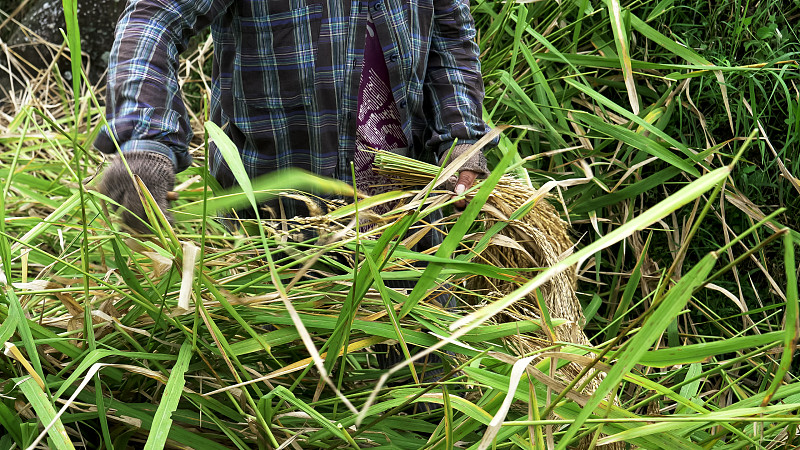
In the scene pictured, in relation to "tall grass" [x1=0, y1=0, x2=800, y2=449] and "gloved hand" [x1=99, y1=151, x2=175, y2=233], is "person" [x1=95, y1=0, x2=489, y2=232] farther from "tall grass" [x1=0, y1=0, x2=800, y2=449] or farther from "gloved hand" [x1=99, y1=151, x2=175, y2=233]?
"tall grass" [x1=0, y1=0, x2=800, y2=449]

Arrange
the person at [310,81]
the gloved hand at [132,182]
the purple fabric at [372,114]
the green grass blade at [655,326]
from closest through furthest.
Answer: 1. the green grass blade at [655,326]
2. the gloved hand at [132,182]
3. the person at [310,81]
4. the purple fabric at [372,114]

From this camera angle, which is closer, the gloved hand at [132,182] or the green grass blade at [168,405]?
the green grass blade at [168,405]

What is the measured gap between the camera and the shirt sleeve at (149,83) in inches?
30.1

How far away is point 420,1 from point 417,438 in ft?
2.44

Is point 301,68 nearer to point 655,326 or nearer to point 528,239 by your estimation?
point 528,239

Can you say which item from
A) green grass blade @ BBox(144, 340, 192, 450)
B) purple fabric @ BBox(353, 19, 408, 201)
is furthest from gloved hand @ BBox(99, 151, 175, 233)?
purple fabric @ BBox(353, 19, 408, 201)

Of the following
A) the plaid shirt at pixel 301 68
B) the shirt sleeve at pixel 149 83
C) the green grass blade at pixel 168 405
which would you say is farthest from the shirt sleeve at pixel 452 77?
the green grass blade at pixel 168 405

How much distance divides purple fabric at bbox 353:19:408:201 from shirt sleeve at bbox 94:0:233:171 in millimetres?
283

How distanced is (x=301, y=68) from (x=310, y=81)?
0.08ft

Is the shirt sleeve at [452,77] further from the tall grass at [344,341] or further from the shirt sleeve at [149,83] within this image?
the shirt sleeve at [149,83]

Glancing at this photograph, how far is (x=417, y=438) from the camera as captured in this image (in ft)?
2.08

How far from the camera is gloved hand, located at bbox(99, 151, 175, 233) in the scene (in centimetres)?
70

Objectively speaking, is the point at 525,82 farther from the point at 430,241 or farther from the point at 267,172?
the point at 267,172

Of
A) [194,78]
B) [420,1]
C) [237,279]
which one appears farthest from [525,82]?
[194,78]
